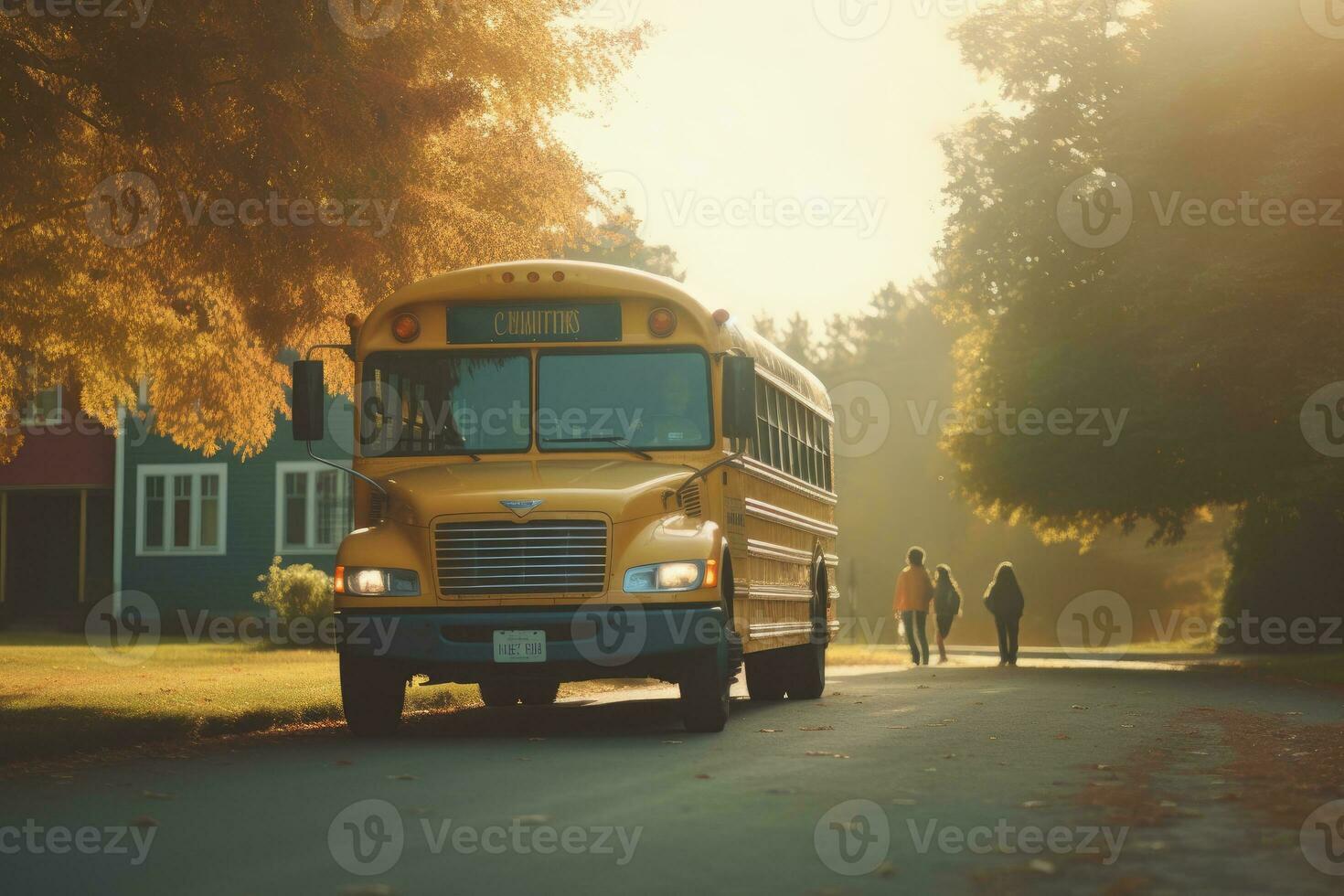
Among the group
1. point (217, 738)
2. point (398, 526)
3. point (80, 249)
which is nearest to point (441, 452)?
point (398, 526)

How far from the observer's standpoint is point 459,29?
1989 centimetres

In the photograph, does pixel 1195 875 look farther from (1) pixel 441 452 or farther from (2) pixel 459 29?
(2) pixel 459 29

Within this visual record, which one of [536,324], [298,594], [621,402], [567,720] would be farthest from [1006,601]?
[536,324]

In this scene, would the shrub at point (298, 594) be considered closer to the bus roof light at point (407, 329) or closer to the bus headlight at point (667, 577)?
the bus roof light at point (407, 329)

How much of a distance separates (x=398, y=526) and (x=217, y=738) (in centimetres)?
231

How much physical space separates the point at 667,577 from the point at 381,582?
6.25ft

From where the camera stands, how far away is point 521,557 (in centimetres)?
1259

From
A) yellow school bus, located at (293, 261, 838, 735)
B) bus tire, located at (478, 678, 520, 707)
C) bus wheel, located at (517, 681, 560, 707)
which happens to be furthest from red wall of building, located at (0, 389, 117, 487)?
yellow school bus, located at (293, 261, 838, 735)

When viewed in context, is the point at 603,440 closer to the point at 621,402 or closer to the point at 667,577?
the point at 621,402

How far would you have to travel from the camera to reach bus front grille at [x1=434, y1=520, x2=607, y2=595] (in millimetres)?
12516

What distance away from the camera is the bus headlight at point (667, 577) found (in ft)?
41.0

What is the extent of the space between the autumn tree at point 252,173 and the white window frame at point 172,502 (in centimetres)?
1764

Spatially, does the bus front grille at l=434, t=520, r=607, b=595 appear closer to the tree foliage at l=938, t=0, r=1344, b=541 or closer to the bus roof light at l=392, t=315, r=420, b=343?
the bus roof light at l=392, t=315, r=420, b=343

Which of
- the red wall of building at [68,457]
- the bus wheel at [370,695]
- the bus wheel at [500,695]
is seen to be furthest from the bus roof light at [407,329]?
the red wall of building at [68,457]
